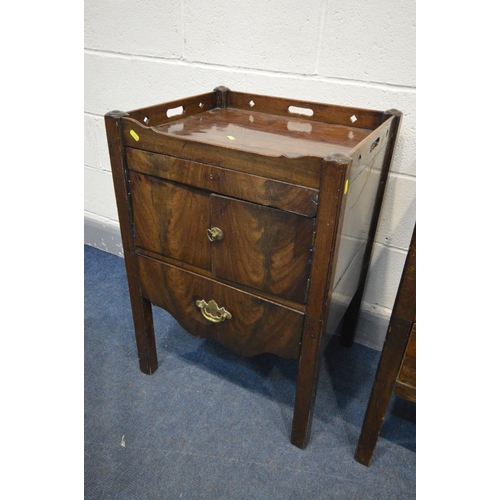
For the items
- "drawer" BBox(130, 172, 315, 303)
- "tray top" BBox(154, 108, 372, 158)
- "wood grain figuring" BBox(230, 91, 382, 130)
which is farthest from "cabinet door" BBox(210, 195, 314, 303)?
"wood grain figuring" BBox(230, 91, 382, 130)

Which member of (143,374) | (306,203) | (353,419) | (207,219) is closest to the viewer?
(306,203)

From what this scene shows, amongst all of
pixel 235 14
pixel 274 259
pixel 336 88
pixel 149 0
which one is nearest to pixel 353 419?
pixel 274 259

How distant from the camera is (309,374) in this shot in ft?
2.86

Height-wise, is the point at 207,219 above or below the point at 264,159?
below

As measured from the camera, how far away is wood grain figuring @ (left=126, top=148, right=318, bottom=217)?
70 cm

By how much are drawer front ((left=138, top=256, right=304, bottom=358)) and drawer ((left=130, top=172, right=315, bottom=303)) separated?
0.04 meters

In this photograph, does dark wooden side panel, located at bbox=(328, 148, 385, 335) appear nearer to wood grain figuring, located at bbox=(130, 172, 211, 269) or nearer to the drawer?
the drawer

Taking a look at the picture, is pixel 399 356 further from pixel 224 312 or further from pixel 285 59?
pixel 285 59

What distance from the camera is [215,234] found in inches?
31.7

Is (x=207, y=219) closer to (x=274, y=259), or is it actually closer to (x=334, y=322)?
(x=274, y=259)

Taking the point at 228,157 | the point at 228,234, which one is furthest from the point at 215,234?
the point at 228,157

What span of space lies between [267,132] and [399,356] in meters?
0.55

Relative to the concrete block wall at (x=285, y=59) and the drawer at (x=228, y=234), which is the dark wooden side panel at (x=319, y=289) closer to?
the drawer at (x=228, y=234)

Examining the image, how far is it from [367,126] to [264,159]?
41cm
